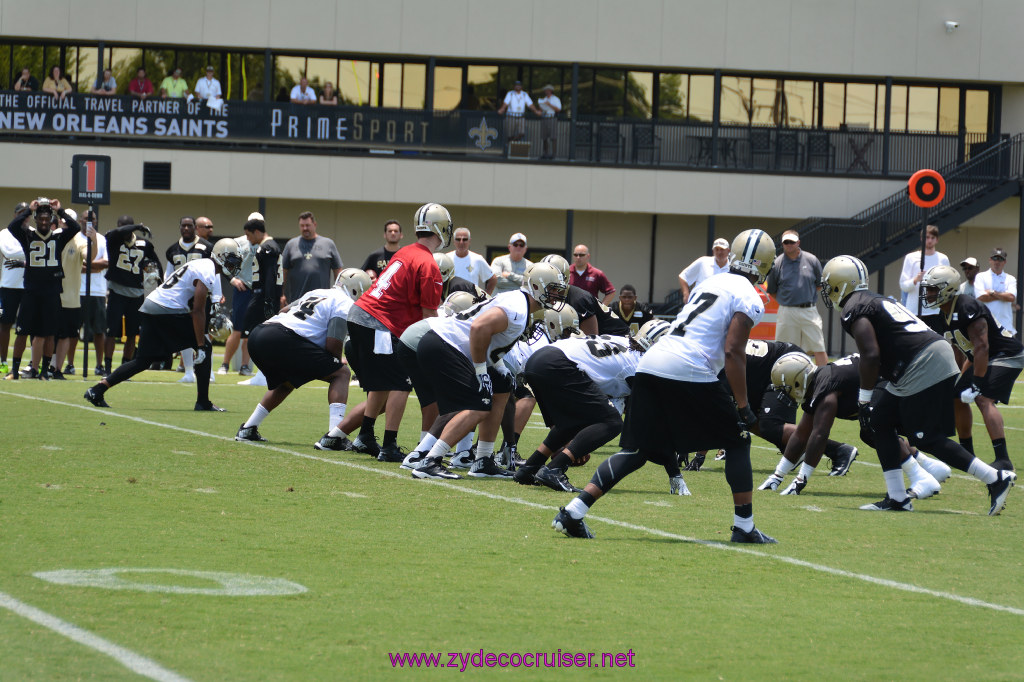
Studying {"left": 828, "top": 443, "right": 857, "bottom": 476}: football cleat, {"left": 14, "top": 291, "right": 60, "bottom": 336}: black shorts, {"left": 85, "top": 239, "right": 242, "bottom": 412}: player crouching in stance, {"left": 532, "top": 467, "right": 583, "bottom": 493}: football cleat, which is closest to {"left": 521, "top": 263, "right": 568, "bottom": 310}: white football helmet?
{"left": 532, "top": 467, "right": 583, "bottom": 493}: football cleat

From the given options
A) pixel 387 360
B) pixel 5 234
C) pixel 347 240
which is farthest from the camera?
pixel 347 240

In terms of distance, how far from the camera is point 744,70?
33.4 meters

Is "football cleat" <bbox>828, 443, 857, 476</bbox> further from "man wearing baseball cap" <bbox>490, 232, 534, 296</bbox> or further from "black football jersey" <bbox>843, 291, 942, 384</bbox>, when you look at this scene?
"man wearing baseball cap" <bbox>490, 232, 534, 296</bbox>

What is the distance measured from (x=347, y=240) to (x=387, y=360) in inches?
905

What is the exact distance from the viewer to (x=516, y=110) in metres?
32.8

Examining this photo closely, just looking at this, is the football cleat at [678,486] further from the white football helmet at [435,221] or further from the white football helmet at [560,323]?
the white football helmet at [435,221]

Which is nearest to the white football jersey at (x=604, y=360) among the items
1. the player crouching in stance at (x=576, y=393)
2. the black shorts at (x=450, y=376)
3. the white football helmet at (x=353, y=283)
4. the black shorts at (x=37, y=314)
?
the player crouching in stance at (x=576, y=393)

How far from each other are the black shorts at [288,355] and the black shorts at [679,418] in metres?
4.69

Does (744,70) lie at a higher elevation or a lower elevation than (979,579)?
higher

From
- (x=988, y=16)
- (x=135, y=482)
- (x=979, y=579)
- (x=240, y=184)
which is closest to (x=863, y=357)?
(x=979, y=579)

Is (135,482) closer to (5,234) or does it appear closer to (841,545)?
(841,545)

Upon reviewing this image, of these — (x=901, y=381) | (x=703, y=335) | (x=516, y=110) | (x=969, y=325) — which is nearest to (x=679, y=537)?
(x=703, y=335)

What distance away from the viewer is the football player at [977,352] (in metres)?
10.6

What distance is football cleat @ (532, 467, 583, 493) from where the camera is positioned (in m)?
9.91
